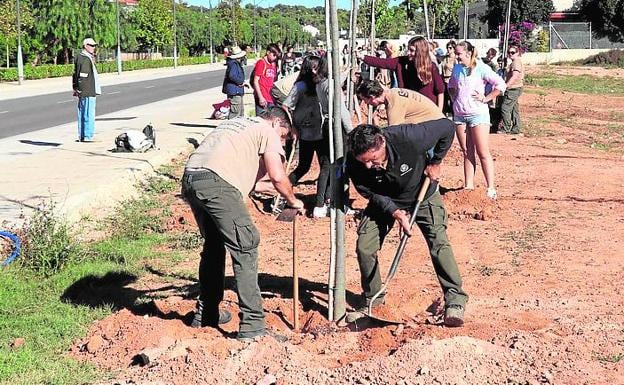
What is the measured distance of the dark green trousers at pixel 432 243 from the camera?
5.69 meters


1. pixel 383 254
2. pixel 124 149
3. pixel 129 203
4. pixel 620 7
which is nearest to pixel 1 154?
pixel 124 149

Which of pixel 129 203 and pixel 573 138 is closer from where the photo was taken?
pixel 129 203

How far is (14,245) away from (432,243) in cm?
368

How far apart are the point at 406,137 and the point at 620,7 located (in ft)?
190

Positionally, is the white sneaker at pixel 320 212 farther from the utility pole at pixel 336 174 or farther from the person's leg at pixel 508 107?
the person's leg at pixel 508 107

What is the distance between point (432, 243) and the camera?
5754 mm

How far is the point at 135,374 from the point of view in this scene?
15.7ft

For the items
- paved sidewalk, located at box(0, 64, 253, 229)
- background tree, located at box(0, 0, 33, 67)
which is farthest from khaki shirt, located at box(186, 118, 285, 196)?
background tree, located at box(0, 0, 33, 67)

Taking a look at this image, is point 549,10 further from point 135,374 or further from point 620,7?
point 135,374

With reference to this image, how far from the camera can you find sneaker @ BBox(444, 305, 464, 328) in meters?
5.48

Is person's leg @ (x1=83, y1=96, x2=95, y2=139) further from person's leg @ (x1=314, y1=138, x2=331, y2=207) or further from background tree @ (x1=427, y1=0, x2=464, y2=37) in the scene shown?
background tree @ (x1=427, y1=0, x2=464, y2=37)

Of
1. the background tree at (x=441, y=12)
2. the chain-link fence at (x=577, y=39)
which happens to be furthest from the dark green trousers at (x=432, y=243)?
the chain-link fence at (x=577, y=39)

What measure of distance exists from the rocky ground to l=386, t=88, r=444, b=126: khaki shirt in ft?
4.12

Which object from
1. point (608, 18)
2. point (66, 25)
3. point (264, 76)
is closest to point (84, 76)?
point (264, 76)
